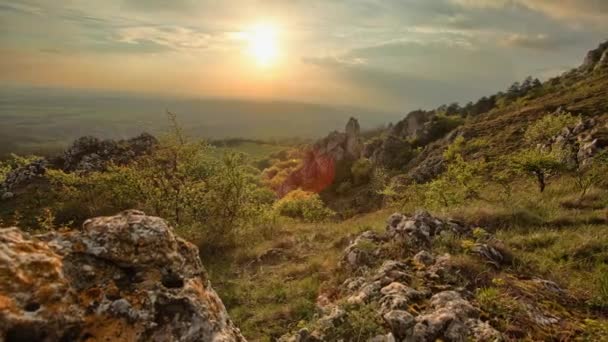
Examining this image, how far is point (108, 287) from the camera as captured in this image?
19.7 feet

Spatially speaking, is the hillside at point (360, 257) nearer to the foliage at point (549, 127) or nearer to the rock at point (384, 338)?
the rock at point (384, 338)

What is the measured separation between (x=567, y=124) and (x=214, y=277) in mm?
42186

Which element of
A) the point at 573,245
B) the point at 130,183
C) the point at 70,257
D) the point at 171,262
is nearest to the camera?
the point at 70,257

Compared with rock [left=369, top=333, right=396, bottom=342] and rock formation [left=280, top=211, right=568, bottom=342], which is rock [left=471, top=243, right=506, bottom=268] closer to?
rock formation [left=280, top=211, right=568, bottom=342]

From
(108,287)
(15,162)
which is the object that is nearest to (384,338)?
(108,287)

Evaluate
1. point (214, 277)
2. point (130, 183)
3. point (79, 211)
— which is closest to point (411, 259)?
point (214, 277)

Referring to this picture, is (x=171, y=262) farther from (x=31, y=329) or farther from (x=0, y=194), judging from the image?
(x=0, y=194)

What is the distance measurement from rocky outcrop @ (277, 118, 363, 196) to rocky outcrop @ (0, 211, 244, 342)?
341 feet

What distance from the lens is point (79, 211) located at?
101ft

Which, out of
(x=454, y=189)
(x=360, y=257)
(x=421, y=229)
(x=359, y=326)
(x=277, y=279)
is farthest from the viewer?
(x=454, y=189)

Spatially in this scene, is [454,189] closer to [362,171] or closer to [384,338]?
[384,338]

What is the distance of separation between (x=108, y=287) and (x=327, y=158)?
114316 mm

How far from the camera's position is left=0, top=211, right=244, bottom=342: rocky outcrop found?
202 inches

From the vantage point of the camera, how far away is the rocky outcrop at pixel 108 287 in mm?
5133
